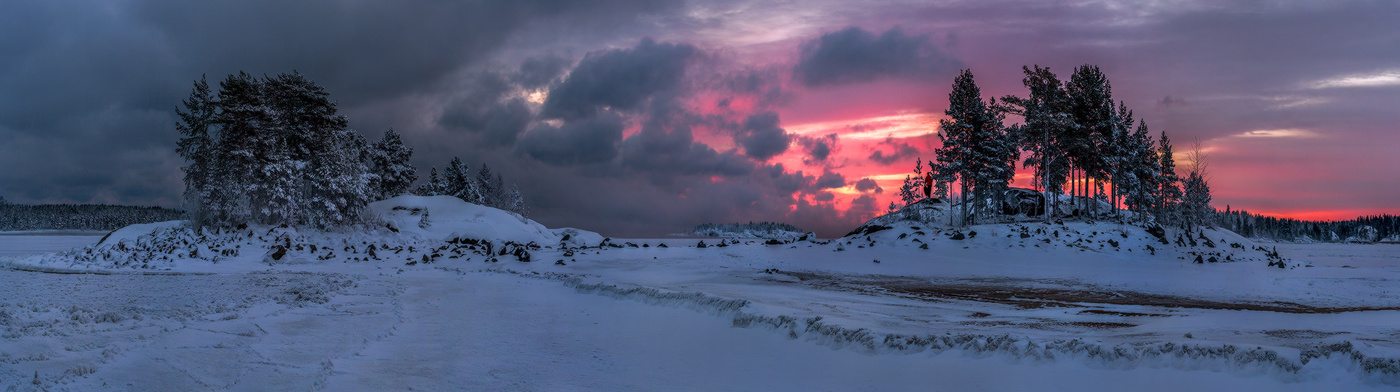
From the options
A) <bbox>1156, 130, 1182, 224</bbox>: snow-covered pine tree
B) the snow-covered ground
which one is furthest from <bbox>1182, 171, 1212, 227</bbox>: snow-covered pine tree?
the snow-covered ground

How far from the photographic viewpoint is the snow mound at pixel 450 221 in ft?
126

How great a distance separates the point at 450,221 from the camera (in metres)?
41.0

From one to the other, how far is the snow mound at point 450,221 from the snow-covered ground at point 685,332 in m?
14.3

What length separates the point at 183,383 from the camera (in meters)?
6.25

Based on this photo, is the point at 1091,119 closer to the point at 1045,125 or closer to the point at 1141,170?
the point at 1045,125

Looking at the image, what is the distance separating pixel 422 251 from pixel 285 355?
27244mm

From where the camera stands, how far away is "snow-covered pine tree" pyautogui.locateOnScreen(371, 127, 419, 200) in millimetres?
55656

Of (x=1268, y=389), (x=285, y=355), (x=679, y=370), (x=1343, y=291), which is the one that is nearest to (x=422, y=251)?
(x=285, y=355)

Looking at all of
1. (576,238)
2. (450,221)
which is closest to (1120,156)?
(576,238)

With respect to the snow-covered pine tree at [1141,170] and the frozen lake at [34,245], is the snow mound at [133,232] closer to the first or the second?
the frozen lake at [34,245]

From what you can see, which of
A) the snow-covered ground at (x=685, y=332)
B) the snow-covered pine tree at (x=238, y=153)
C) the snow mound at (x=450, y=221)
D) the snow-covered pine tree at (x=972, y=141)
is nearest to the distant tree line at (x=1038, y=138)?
the snow-covered pine tree at (x=972, y=141)

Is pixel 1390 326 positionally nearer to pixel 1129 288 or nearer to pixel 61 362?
pixel 1129 288

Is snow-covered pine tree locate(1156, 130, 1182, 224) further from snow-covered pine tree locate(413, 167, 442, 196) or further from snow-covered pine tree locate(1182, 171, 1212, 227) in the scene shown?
snow-covered pine tree locate(413, 167, 442, 196)

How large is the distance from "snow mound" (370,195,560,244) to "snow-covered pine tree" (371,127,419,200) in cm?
1267
